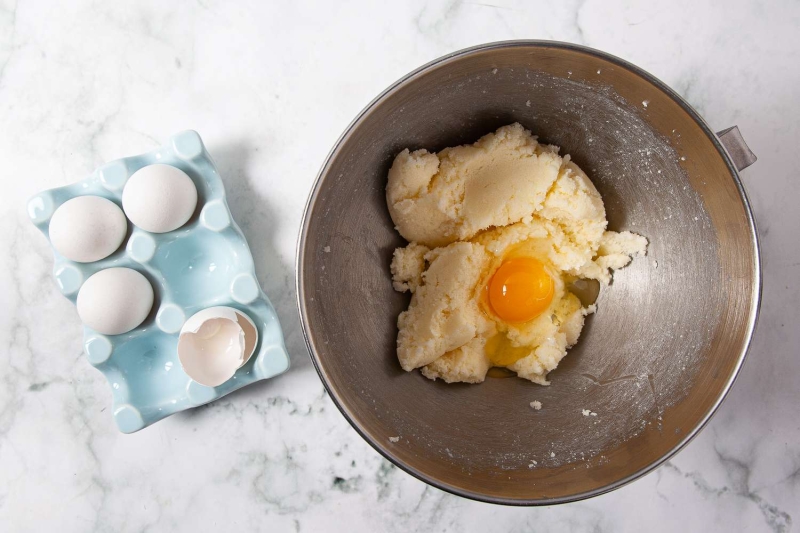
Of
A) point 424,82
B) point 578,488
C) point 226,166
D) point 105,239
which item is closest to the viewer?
point 424,82

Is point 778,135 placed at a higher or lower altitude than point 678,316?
higher

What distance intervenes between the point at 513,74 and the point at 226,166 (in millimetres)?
893

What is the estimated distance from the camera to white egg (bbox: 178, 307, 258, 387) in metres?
1.53

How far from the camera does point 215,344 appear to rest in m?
1.60

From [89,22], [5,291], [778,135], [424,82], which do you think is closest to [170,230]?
[5,291]

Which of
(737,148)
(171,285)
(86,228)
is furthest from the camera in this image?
(171,285)

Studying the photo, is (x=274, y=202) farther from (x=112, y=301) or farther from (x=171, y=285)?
(x=112, y=301)

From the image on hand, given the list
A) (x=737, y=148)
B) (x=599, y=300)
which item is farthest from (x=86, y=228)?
(x=737, y=148)

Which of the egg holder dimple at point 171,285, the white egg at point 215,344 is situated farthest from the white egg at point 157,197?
the white egg at point 215,344

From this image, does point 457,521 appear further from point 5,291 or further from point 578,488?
point 5,291

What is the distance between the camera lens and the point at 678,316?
1.53 metres

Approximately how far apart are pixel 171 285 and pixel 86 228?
274 millimetres

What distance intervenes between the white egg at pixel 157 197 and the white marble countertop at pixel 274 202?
0.18 m

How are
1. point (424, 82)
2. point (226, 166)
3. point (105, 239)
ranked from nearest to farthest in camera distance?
point (424, 82), point (105, 239), point (226, 166)
